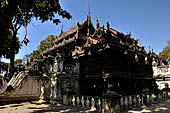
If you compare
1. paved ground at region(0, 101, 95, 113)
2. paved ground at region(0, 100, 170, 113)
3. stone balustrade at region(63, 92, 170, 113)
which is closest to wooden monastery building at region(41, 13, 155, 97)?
stone balustrade at region(63, 92, 170, 113)

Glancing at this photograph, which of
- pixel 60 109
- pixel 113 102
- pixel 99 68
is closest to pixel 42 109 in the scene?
pixel 60 109

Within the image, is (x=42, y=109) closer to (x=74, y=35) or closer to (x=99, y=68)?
(x=99, y=68)

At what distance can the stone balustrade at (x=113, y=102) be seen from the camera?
7375 millimetres

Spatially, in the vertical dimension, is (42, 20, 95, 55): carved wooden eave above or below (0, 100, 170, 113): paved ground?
above

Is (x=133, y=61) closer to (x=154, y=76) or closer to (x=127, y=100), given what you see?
(x=154, y=76)

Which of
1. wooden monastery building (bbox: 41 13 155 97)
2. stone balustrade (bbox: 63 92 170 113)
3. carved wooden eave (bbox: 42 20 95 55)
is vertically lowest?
stone balustrade (bbox: 63 92 170 113)

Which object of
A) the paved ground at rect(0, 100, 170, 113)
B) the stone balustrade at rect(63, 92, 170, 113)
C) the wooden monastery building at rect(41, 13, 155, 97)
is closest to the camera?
the stone balustrade at rect(63, 92, 170, 113)

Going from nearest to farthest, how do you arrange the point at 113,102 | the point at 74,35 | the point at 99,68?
the point at 113,102 → the point at 99,68 → the point at 74,35

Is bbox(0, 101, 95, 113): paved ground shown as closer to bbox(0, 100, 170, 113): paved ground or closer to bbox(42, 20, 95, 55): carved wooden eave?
bbox(0, 100, 170, 113): paved ground

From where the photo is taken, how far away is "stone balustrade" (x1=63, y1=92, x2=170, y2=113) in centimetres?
738

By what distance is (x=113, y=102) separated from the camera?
735cm

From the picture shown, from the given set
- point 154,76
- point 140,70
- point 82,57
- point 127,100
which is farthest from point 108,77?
point 154,76

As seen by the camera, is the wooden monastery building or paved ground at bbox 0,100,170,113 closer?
paved ground at bbox 0,100,170,113

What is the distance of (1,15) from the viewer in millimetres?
4793
